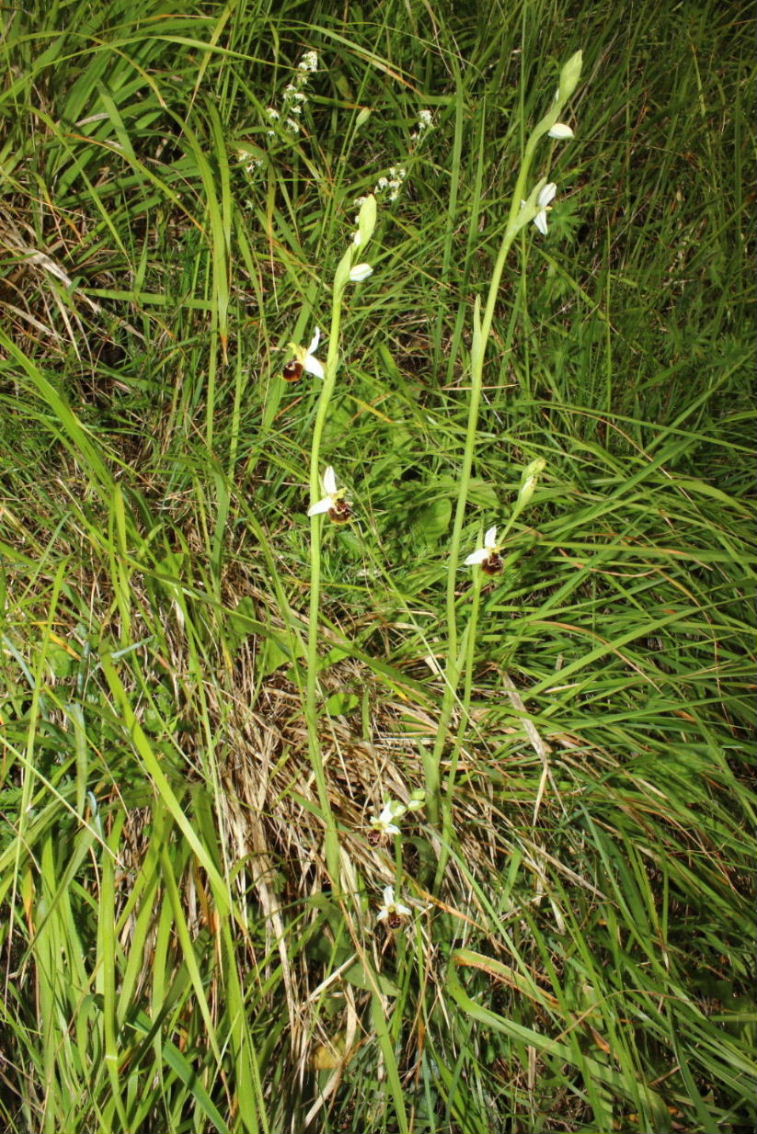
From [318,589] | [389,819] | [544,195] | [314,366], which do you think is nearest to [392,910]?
[389,819]

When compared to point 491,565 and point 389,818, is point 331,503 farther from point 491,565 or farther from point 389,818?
point 389,818

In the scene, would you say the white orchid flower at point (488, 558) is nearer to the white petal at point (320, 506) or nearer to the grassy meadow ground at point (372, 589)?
the grassy meadow ground at point (372, 589)

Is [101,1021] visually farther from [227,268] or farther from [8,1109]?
[227,268]

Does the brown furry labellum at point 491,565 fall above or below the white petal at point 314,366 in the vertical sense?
below

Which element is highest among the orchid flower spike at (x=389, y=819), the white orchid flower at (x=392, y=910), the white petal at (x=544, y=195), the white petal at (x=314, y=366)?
the white petal at (x=544, y=195)

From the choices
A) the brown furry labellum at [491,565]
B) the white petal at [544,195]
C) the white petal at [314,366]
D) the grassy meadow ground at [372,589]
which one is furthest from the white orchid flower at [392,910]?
the white petal at [544,195]

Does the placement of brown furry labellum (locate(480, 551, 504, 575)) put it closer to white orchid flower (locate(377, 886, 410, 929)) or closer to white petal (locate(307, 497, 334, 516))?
white petal (locate(307, 497, 334, 516))

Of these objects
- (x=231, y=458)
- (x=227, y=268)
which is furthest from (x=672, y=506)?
(x=227, y=268)
